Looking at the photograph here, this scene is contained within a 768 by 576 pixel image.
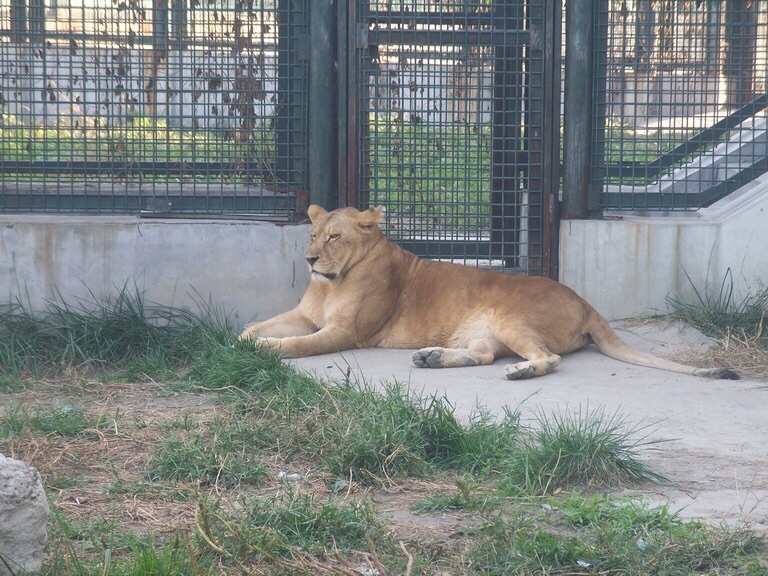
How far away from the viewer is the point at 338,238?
6480mm

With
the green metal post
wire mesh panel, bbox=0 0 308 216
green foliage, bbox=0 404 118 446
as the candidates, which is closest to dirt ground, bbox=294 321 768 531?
green foliage, bbox=0 404 118 446

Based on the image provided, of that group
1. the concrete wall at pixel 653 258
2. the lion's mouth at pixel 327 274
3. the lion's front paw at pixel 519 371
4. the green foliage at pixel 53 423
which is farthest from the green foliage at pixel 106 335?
the concrete wall at pixel 653 258

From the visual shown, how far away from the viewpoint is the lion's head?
647cm

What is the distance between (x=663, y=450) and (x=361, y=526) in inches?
62.0

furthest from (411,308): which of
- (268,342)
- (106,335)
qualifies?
(106,335)

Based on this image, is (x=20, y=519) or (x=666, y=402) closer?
(x=20, y=519)

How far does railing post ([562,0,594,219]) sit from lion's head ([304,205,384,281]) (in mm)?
1455

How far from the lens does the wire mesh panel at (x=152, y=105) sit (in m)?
6.90

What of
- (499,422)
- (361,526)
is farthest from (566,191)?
(361,526)

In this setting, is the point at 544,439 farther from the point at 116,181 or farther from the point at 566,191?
the point at 116,181

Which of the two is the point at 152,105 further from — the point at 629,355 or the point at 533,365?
the point at 629,355

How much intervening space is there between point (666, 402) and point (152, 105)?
407cm

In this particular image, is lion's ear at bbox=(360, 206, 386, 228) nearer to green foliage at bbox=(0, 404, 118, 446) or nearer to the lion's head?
the lion's head

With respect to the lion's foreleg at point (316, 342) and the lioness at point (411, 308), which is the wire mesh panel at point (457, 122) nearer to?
the lioness at point (411, 308)
